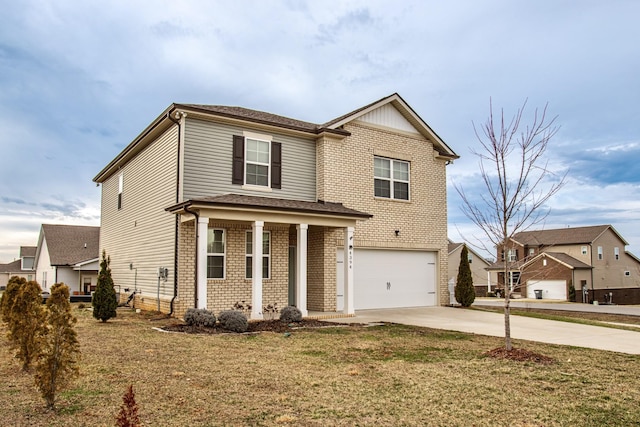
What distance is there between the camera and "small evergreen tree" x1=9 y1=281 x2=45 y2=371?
706 centimetres

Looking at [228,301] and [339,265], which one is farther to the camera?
[339,265]

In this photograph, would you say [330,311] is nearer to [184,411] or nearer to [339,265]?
Result: [339,265]

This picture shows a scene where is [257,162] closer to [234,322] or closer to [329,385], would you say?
[234,322]

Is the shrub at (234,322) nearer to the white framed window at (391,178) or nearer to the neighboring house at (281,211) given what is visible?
the neighboring house at (281,211)

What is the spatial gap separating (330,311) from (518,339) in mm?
6619

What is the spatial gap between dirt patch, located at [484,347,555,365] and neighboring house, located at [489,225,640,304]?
1411 inches

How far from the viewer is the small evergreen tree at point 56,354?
532 centimetres

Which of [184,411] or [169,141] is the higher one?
[169,141]

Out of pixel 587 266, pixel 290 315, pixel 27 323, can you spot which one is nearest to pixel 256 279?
pixel 290 315

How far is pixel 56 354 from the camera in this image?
5391 millimetres

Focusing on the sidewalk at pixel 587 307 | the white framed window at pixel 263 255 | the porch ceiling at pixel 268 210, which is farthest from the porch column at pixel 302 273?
the sidewalk at pixel 587 307

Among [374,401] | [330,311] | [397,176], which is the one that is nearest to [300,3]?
[397,176]

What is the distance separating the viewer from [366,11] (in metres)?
12.5

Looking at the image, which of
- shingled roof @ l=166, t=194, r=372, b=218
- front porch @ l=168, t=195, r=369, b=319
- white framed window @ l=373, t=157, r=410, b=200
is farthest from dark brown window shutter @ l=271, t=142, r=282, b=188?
white framed window @ l=373, t=157, r=410, b=200
